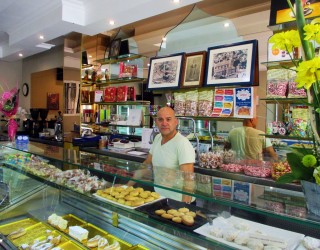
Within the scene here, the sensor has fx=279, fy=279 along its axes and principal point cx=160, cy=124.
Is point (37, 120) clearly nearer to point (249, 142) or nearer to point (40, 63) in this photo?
point (40, 63)

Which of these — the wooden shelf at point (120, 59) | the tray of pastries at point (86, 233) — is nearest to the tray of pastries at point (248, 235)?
the tray of pastries at point (86, 233)

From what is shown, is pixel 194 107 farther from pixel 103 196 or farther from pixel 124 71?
pixel 103 196

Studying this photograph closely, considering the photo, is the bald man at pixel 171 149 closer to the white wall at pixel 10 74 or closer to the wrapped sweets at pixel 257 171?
the wrapped sweets at pixel 257 171

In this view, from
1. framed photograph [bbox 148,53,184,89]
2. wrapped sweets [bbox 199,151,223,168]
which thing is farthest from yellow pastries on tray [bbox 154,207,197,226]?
framed photograph [bbox 148,53,184,89]

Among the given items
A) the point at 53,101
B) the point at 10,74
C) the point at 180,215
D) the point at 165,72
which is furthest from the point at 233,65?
the point at 10,74

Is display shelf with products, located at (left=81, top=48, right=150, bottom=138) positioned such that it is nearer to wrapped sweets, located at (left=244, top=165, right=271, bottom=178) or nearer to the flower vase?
wrapped sweets, located at (left=244, top=165, right=271, bottom=178)

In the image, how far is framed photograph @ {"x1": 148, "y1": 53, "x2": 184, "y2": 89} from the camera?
3844 mm

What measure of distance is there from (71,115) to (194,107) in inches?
146

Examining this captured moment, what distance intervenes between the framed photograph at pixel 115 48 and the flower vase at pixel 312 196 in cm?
439

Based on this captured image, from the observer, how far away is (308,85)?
86cm

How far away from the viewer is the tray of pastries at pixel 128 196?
65.9 inches

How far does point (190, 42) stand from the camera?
410cm

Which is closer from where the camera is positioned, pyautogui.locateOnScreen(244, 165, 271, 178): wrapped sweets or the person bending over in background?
pyautogui.locateOnScreen(244, 165, 271, 178): wrapped sweets

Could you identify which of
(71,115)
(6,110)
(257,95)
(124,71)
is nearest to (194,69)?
(257,95)
